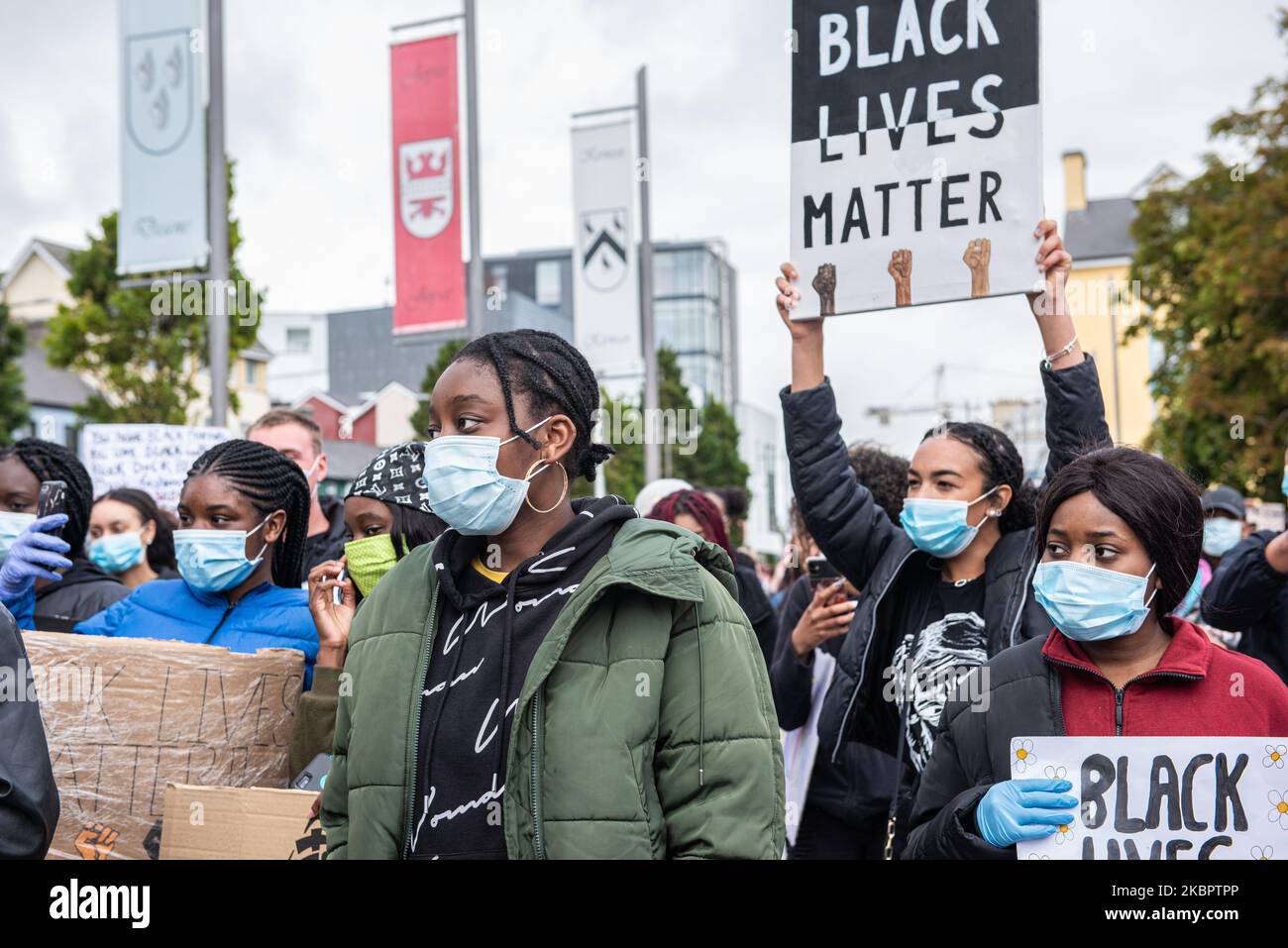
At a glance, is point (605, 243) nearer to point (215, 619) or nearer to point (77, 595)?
point (77, 595)

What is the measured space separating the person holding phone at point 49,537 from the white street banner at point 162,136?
4.99m

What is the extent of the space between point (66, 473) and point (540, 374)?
10.3ft

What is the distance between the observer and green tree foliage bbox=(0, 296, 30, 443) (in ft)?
118

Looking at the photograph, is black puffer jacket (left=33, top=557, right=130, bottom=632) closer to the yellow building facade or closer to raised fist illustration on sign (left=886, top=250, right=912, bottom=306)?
raised fist illustration on sign (left=886, top=250, right=912, bottom=306)

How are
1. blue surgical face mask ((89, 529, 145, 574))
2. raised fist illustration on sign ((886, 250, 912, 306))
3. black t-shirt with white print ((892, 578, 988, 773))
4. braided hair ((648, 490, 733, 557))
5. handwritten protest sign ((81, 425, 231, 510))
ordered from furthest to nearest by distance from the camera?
handwritten protest sign ((81, 425, 231, 510)) → blue surgical face mask ((89, 529, 145, 574)) → braided hair ((648, 490, 733, 557)) → raised fist illustration on sign ((886, 250, 912, 306)) → black t-shirt with white print ((892, 578, 988, 773))

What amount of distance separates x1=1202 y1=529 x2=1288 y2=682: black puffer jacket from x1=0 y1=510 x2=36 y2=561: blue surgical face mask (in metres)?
4.39

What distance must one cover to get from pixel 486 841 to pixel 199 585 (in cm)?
201

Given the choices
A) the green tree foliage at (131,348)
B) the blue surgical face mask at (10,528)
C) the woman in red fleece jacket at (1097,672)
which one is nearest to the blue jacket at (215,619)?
the blue surgical face mask at (10,528)

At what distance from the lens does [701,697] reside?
8.29ft

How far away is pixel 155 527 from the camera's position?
6.57m

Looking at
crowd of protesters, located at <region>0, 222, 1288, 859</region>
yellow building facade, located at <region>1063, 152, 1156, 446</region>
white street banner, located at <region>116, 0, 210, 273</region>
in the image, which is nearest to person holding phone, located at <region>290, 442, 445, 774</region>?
crowd of protesters, located at <region>0, 222, 1288, 859</region>
